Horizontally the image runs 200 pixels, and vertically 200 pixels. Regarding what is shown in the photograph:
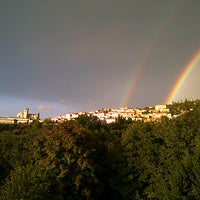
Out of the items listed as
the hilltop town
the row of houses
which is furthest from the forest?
the hilltop town

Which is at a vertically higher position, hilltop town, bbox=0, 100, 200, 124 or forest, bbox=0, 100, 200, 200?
hilltop town, bbox=0, 100, 200, 124

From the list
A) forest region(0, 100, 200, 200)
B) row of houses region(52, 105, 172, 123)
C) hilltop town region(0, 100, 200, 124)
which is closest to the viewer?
forest region(0, 100, 200, 200)

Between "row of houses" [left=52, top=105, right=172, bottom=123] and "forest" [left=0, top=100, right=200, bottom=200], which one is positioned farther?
"row of houses" [left=52, top=105, right=172, bottom=123]

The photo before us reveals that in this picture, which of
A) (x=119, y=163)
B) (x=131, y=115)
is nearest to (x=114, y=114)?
(x=131, y=115)

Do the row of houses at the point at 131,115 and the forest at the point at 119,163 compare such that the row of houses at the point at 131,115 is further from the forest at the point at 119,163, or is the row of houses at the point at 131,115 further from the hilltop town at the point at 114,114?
the forest at the point at 119,163

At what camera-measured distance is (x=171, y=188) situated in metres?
21.7

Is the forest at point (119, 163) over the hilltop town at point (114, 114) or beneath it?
beneath

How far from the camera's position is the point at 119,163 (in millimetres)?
29781

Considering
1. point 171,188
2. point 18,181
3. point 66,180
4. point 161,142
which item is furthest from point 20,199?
→ point 161,142

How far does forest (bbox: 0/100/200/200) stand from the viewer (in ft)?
73.4

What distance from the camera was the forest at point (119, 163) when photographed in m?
22.4

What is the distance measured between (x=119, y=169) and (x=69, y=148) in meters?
5.29

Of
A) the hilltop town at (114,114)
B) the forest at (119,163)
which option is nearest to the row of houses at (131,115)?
the hilltop town at (114,114)

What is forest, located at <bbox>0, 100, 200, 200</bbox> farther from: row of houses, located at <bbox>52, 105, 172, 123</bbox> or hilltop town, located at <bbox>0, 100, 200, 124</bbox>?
hilltop town, located at <bbox>0, 100, 200, 124</bbox>
